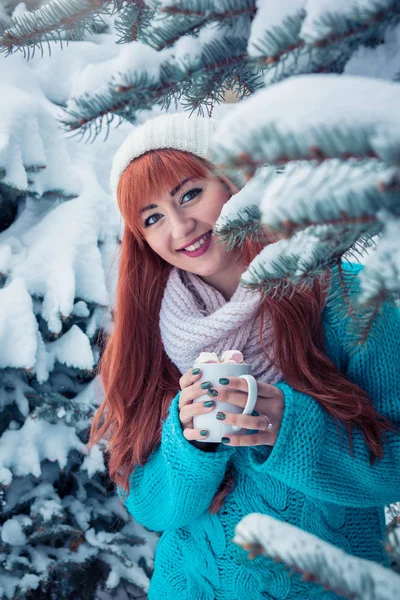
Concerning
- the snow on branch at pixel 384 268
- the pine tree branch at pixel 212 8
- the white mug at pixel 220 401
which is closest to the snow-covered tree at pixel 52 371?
the white mug at pixel 220 401

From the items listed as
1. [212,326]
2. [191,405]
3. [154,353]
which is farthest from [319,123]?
[154,353]

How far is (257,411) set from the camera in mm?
1120

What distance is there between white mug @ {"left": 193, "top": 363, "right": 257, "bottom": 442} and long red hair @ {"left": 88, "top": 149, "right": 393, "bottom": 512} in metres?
0.24

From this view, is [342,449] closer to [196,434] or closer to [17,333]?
[196,434]

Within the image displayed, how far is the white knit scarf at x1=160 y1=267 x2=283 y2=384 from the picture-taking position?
4.69 ft

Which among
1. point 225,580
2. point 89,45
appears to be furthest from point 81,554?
point 89,45

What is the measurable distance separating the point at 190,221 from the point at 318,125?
107 centimetres

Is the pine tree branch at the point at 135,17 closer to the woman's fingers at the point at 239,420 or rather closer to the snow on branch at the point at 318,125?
the snow on branch at the point at 318,125

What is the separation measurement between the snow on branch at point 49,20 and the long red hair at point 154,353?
2.52 ft

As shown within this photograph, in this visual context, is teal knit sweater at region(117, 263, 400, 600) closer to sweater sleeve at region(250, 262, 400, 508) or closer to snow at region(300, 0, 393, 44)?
sweater sleeve at region(250, 262, 400, 508)

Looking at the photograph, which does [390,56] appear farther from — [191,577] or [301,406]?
[191,577]

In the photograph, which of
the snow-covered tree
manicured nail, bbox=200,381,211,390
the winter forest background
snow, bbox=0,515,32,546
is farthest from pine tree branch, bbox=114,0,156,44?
snow, bbox=0,515,32,546

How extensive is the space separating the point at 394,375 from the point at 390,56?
3.20 feet

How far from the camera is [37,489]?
200cm
